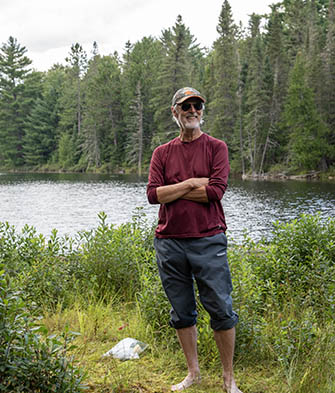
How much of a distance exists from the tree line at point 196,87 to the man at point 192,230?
43.9m

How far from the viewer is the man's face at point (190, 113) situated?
10.0 ft

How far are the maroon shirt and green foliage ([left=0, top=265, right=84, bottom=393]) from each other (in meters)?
1.11

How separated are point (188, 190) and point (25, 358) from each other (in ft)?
4.72

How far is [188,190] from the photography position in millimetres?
2967

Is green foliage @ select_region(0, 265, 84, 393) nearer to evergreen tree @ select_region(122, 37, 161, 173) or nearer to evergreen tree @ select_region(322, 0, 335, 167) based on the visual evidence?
evergreen tree @ select_region(322, 0, 335, 167)

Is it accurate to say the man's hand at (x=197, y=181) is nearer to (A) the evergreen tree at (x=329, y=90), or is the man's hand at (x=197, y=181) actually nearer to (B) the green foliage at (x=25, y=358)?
(B) the green foliage at (x=25, y=358)

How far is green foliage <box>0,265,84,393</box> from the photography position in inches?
82.8

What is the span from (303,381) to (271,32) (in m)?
57.4

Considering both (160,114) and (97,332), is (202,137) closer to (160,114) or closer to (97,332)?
(97,332)

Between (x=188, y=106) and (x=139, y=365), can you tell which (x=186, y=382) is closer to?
(x=139, y=365)

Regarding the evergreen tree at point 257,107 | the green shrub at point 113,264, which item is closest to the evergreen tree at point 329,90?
the evergreen tree at point 257,107

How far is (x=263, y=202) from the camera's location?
26.3m

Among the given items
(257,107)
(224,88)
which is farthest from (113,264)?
(224,88)

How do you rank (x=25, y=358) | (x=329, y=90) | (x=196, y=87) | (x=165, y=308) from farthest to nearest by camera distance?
(x=196, y=87) → (x=329, y=90) → (x=165, y=308) → (x=25, y=358)
